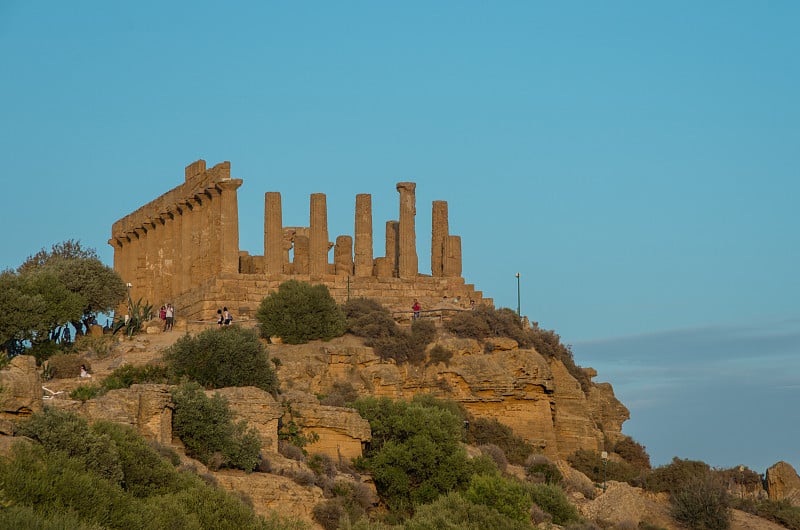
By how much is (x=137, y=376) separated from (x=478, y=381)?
498 inches

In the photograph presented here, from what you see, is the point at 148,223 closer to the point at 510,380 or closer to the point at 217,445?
the point at 510,380

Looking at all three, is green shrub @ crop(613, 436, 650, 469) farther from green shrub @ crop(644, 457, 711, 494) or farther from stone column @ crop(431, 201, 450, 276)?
stone column @ crop(431, 201, 450, 276)

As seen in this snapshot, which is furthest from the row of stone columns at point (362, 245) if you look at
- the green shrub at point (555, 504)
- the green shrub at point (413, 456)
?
the green shrub at point (555, 504)

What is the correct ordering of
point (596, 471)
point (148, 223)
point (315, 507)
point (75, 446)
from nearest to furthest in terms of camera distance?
point (75, 446) → point (315, 507) → point (596, 471) → point (148, 223)

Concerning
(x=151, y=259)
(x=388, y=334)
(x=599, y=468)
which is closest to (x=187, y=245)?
(x=151, y=259)

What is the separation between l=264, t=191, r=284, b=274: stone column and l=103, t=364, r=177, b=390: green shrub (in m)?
17.4

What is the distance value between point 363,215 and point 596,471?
15868mm

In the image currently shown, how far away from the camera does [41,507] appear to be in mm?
27094

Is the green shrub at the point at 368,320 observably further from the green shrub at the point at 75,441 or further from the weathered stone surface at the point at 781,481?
the green shrub at the point at 75,441

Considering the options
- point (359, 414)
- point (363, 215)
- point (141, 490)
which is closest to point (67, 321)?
point (363, 215)

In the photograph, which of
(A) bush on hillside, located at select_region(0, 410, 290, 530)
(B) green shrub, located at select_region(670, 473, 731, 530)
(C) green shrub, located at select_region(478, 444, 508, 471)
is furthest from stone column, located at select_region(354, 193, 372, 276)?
(A) bush on hillside, located at select_region(0, 410, 290, 530)

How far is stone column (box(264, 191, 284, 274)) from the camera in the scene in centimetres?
6231

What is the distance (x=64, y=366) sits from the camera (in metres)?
49.3

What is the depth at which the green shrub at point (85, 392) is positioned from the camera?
132ft
